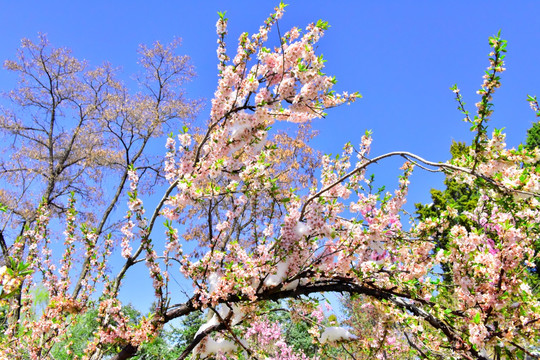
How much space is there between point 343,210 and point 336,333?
1.39 meters

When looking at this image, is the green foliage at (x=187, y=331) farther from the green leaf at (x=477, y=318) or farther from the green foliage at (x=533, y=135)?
the green foliage at (x=533, y=135)

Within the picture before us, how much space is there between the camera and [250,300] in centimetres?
361

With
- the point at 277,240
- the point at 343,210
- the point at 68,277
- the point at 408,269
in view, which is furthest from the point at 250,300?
the point at 68,277

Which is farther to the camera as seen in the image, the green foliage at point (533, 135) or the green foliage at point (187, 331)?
the green foliage at point (533, 135)

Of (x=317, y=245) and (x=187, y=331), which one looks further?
(x=187, y=331)

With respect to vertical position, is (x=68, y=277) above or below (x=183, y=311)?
above

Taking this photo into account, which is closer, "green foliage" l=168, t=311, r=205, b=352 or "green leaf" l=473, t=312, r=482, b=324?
"green leaf" l=473, t=312, r=482, b=324

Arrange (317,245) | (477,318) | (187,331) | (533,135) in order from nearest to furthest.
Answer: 1. (477,318)
2. (317,245)
3. (187,331)
4. (533,135)

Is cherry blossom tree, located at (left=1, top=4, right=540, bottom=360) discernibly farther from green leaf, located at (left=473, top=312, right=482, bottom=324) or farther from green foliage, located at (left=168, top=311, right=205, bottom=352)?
green foliage, located at (left=168, top=311, right=205, bottom=352)

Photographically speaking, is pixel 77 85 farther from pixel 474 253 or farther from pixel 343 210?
pixel 474 253

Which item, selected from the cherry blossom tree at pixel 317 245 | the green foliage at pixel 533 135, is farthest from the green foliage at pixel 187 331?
the green foliage at pixel 533 135

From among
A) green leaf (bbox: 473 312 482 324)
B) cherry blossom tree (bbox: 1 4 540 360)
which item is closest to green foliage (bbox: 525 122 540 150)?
cherry blossom tree (bbox: 1 4 540 360)

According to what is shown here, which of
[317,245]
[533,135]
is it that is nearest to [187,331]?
[317,245]

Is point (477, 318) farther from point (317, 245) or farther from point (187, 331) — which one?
point (187, 331)
